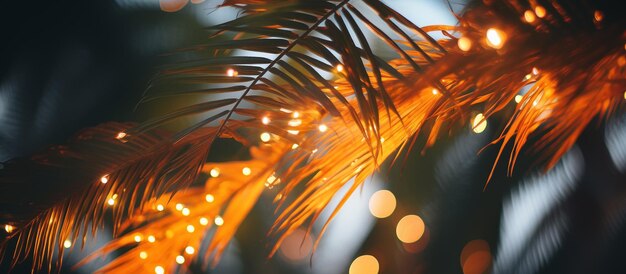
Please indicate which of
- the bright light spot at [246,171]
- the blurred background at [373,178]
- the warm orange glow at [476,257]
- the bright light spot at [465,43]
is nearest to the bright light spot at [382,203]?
the blurred background at [373,178]

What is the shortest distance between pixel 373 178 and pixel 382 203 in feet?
0.17

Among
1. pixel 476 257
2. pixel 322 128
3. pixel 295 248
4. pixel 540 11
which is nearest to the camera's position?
pixel 540 11

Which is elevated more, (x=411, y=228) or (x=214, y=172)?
(x=214, y=172)

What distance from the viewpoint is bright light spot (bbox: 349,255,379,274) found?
3.52ft

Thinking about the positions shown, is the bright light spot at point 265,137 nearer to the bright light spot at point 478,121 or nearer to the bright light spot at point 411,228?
the bright light spot at point 478,121

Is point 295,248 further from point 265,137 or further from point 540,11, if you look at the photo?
point 540,11

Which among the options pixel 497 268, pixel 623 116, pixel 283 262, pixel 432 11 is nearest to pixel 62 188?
pixel 283 262

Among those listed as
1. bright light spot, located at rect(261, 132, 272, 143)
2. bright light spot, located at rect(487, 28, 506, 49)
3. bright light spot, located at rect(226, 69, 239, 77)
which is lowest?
bright light spot, located at rect(487, 28, 506, 49)

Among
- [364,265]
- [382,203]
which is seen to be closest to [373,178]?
[382,203]

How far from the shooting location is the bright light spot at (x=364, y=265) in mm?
1073

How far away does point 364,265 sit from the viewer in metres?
1.09

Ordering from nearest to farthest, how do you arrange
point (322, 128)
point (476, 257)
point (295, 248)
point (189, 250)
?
point (322, 128)
point (189, 250)
point (476, 257)
point (295, 248)

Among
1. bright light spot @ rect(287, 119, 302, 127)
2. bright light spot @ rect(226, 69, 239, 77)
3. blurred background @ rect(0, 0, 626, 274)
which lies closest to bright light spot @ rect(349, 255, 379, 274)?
blurred background @ rect(0, 0, 626, 274)

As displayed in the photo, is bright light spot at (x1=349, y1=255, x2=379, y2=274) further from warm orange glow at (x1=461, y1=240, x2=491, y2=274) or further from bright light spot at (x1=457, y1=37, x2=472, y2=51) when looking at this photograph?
bright light spot at (x1=457, y1=37, x2=472, y2=51)
